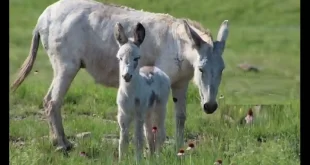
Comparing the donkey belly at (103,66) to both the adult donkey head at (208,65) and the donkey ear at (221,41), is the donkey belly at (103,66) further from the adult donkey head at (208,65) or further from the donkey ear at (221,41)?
the donkey ear at (221,41)

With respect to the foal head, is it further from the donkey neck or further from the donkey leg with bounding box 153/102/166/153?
the donkey leg with bounding box 153/102/166/153

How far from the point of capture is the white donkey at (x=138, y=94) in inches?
286

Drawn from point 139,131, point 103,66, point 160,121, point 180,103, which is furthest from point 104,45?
point 139,131

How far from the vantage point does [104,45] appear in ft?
30.2

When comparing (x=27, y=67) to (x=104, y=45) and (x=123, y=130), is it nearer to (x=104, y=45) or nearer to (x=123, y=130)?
(x=104, y=45)

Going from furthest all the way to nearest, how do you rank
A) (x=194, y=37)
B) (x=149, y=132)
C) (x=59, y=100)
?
(x=59, y=100) < (x=194, y=37) < (x=149, y=132)

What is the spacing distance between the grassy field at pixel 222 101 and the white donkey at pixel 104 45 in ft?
1.53

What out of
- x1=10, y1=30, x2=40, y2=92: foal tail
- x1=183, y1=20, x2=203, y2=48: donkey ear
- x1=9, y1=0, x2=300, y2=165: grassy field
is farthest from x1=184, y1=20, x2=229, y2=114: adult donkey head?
x1=10, y1=30, x2=40, y2=92: foal tail

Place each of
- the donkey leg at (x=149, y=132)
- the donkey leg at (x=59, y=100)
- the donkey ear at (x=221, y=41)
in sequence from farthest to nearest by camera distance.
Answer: the donkey leg at (x=59, y=100) < the donkey ear at (x=221, y=41) < the donkey leg at (x=149, y=132)

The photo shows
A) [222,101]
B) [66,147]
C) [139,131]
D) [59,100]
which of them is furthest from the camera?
[222,101]

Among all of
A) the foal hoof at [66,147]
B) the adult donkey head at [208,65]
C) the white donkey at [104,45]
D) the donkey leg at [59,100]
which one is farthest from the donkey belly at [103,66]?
the adult donkey head at [208,65]

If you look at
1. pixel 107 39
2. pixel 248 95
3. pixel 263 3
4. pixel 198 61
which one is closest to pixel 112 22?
pixel 107 39

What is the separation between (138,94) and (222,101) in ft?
12.9

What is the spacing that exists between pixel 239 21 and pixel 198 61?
29.0 ft
